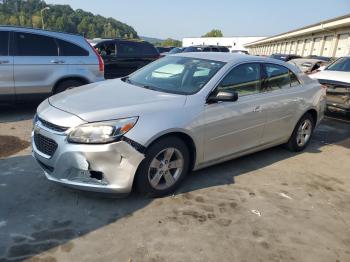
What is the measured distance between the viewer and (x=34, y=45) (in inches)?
296

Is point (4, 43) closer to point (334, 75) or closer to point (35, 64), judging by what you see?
point (35, 64)

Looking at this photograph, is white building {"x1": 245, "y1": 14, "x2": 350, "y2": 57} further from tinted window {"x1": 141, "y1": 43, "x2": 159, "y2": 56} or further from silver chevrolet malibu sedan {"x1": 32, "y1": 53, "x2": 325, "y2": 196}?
silver chevrolet malibu sedan {"x1": 32, "y1": 53, "x2": 325, "y2": 196}

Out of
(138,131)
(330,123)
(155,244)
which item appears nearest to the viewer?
(155,244)

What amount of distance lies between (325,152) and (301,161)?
3.05 feet

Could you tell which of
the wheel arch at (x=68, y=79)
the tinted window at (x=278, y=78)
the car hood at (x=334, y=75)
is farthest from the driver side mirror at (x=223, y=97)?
the car hood at (x=334, y=75)

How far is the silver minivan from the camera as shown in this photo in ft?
23.7

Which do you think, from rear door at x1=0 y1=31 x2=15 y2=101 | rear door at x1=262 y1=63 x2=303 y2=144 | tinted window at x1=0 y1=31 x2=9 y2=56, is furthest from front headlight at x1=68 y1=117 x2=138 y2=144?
tinted window at x1=0 y1=31 x2=9 y2=56

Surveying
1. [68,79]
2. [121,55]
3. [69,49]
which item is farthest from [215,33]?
[68,79]

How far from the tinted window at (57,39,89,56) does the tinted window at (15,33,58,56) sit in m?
0.13

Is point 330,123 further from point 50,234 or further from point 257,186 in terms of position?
point 50,234

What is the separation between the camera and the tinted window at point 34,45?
7344mm

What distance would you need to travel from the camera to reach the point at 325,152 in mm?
6648

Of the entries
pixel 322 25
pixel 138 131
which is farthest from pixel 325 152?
pixel 322 25

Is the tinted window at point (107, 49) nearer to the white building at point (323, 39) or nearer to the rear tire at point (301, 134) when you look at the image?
the rear tire at point (301, 134)
